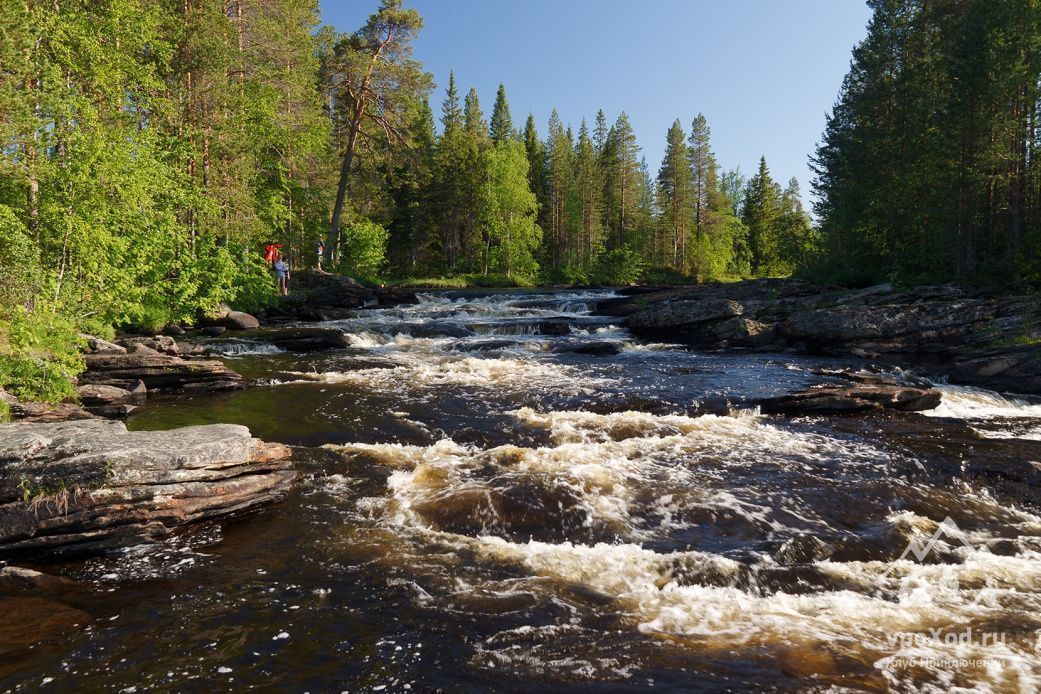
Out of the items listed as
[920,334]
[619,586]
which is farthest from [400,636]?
[920,334]

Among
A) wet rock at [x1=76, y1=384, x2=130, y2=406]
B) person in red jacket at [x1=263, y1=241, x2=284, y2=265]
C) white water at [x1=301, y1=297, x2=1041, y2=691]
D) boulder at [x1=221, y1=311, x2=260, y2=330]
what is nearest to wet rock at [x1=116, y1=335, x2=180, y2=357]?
wet rock at [x1=76, y1=384, x2=130, y2=406]

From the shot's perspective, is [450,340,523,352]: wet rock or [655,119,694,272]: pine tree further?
[655,119,694,272]: pine tree

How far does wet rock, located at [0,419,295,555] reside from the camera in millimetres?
5965

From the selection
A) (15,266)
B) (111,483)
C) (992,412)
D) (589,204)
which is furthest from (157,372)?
(589,204)

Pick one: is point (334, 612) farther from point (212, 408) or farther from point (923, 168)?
point (923, 168)

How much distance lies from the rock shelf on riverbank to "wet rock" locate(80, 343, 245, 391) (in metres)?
17.2

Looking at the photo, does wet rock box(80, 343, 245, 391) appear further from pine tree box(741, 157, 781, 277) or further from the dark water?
pine tree box(741, 157, 781, 277)

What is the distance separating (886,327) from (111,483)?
75.3ft

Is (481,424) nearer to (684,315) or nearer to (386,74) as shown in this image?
(684,315)

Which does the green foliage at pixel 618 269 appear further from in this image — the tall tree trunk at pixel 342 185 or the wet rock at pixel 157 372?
the wet rock at pixel 157 372

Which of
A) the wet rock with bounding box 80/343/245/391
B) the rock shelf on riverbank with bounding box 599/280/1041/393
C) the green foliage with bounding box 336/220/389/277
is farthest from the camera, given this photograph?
the green foliage with bounding box 336/220/389/277

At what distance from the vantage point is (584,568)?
5.93 m

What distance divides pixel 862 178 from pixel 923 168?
4285mm

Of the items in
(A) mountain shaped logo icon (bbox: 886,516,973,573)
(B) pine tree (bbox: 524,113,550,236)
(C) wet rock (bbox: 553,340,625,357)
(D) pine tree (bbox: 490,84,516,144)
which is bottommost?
(A) mountain shaped logo icon (bbox: 886,516,973,573)
